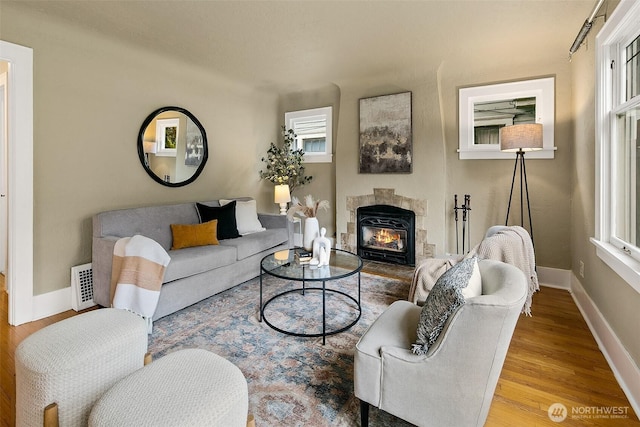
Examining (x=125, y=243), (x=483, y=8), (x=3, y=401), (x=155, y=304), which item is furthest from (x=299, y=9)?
(x=3, y=401)

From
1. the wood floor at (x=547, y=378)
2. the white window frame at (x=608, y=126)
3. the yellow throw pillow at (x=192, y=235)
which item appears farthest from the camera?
the yellow throw pillow at (x=192, y=235)

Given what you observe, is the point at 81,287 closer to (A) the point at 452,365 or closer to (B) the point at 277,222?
(B) the point at 277,222

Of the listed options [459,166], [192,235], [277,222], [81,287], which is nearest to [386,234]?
[459,166]

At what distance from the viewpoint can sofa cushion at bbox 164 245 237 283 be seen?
2.78 m

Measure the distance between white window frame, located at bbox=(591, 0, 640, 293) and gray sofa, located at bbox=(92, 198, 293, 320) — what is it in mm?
3133

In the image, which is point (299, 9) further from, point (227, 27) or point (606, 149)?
point (606, 149)

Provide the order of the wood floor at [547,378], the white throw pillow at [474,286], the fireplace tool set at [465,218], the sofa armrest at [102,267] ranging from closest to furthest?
the white throw pillow at [474,286]
the wood floor at [547,378]
the sofa armrest at [102,267]
the fireplace tool set at [465,218]

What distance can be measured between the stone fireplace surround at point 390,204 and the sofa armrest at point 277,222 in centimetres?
89

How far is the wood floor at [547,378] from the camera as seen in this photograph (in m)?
1.63

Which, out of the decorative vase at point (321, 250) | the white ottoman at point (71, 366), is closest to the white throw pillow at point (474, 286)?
the decorative vase at point (321, 250)

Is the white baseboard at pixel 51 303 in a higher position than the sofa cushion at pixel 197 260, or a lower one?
lower

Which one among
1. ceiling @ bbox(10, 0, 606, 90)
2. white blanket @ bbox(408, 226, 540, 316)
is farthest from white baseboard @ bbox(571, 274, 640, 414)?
ceiling @ bbox(10, 0, 606, 90)

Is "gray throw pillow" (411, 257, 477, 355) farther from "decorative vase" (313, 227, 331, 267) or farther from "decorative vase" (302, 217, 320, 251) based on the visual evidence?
"decorative vase" (302, 217, 320, 251)

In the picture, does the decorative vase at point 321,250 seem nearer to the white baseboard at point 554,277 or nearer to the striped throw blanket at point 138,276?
the striped throw blanket at point 138,276
